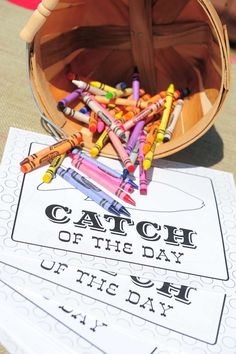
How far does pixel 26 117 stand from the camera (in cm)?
65

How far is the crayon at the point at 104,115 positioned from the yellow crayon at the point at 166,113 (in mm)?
47

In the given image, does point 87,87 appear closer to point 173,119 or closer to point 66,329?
point 173,119

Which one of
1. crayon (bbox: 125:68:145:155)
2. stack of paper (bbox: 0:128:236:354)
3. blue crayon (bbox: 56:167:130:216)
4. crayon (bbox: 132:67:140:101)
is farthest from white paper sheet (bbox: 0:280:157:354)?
crayon (bbox: 132:67:140:101)

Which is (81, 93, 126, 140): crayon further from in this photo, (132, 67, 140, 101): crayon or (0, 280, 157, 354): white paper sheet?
(0, 280, 157, 354): white paper sheet

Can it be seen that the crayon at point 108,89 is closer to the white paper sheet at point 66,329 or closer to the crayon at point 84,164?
the crayon at point 84,164

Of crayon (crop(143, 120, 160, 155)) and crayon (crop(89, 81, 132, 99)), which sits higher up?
crayon (crop(89, 81, 132, 99))

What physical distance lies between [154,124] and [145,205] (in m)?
0.15

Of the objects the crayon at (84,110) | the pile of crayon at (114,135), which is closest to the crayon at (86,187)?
the pile of crayon at (114,135)

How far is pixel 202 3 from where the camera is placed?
0.47 meters

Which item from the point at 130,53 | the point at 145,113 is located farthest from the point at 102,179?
the point at 130,53

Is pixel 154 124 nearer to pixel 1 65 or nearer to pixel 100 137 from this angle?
pixel 100 137

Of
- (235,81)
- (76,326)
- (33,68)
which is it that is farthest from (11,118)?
(235,81)

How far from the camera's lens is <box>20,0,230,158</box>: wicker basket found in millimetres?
570

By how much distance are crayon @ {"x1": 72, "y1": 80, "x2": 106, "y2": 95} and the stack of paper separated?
11cm
